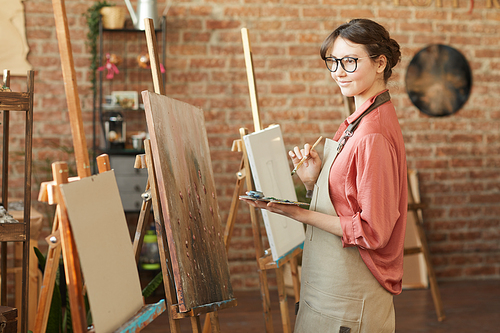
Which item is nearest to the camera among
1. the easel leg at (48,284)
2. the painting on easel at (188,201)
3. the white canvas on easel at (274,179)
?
the painting on easel at (188,201)

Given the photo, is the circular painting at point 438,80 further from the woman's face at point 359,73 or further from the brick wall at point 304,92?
the woman's face at point 359,73

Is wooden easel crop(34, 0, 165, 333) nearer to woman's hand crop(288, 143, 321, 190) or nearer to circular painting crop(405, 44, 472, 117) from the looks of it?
woman's hand crop(288, 143, 321, 190)

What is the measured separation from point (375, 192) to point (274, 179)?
93cm

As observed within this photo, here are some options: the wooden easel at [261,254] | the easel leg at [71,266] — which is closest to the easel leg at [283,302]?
the wooden easel at [261,254]

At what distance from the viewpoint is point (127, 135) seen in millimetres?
3428

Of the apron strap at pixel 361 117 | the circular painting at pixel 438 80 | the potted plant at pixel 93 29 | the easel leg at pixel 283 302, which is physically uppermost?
the potted plant at pixel 93 29

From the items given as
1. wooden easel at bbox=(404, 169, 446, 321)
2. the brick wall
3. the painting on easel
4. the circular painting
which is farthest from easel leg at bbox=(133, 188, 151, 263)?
the circular painting

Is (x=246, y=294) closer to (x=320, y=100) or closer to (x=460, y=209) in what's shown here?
(x=320, y=100)

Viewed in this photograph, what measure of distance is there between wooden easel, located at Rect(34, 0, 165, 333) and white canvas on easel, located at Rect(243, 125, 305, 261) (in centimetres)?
64

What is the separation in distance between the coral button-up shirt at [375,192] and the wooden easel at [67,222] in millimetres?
637

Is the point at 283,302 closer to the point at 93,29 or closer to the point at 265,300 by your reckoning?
the point at 265,300

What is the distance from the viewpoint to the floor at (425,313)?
293cm

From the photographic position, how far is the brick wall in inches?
138

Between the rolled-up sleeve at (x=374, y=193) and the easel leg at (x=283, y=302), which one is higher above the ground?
the rolled-up sleeve at (x=374, y=193)
